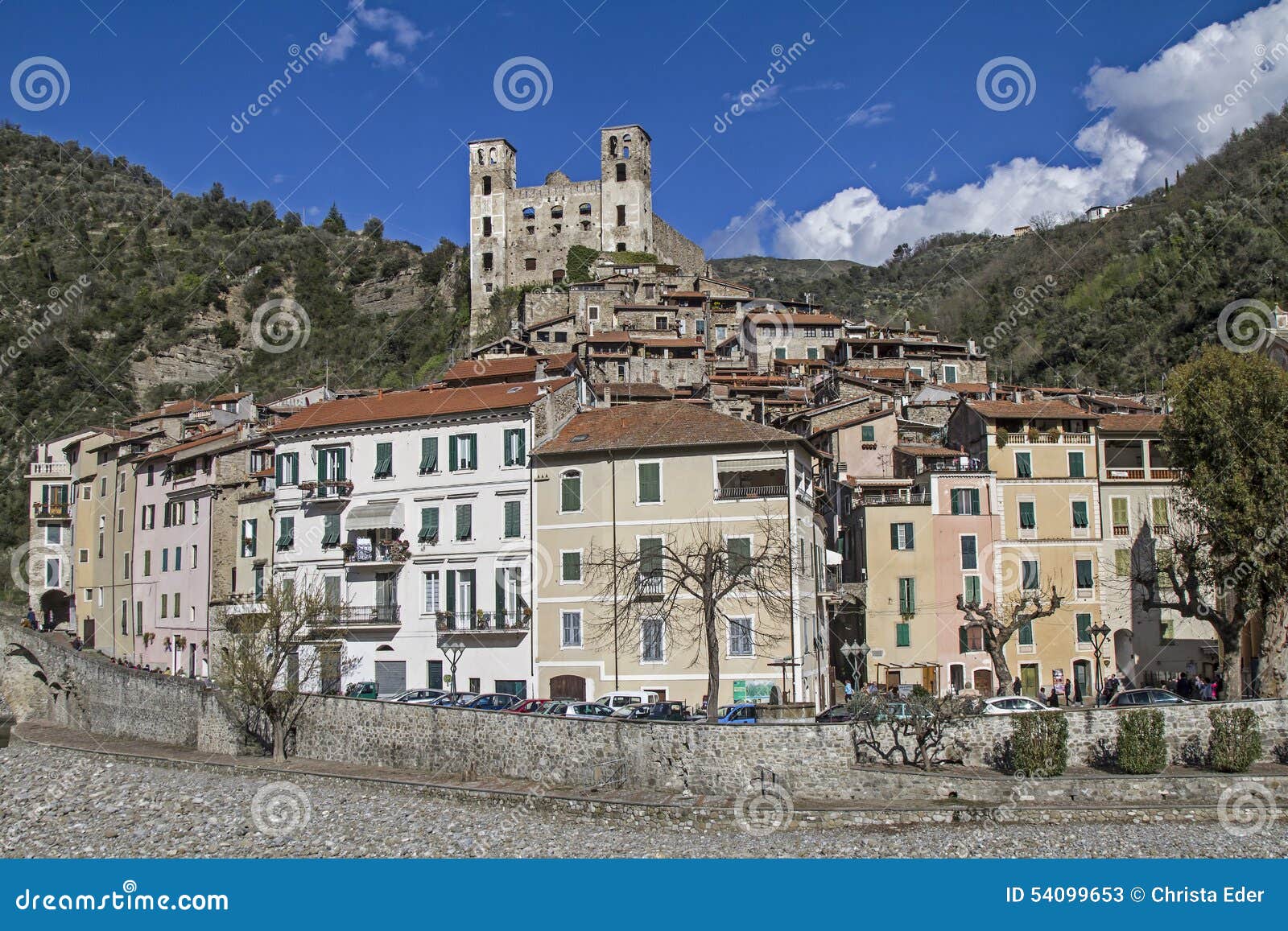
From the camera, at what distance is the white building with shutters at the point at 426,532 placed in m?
42.9

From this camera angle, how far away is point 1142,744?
3053 cm

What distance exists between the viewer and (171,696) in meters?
47.8

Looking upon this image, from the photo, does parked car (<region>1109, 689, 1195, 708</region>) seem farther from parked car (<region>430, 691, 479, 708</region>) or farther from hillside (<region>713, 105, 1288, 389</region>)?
hillside (<region>713, 105, 1288, 389</region>)

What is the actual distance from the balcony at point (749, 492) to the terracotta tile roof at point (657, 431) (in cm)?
152

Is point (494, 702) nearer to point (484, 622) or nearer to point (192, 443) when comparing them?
point (484, 622)

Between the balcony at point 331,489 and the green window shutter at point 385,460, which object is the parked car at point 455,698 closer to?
the green window shutter at point 385,460

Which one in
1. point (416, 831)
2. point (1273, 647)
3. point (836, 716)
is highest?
point (1273, 647)

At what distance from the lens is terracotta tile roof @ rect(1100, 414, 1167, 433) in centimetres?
4766

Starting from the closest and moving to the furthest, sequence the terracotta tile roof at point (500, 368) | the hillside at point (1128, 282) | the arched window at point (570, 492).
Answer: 1. the arched window at point (570, 492)
2. the terracotta tile roof at point (500, 368)
3. the hillside at point (1128, 282)

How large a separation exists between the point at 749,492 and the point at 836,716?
9.80m

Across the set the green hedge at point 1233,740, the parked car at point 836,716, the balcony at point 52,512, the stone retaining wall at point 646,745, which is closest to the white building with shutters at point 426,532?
the stone retaining wall at point 646,745

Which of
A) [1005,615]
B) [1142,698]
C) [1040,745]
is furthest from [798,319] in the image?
[1040,745]

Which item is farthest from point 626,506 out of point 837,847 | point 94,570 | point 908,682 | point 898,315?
point 898,315

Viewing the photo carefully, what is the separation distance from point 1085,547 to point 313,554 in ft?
99.0
